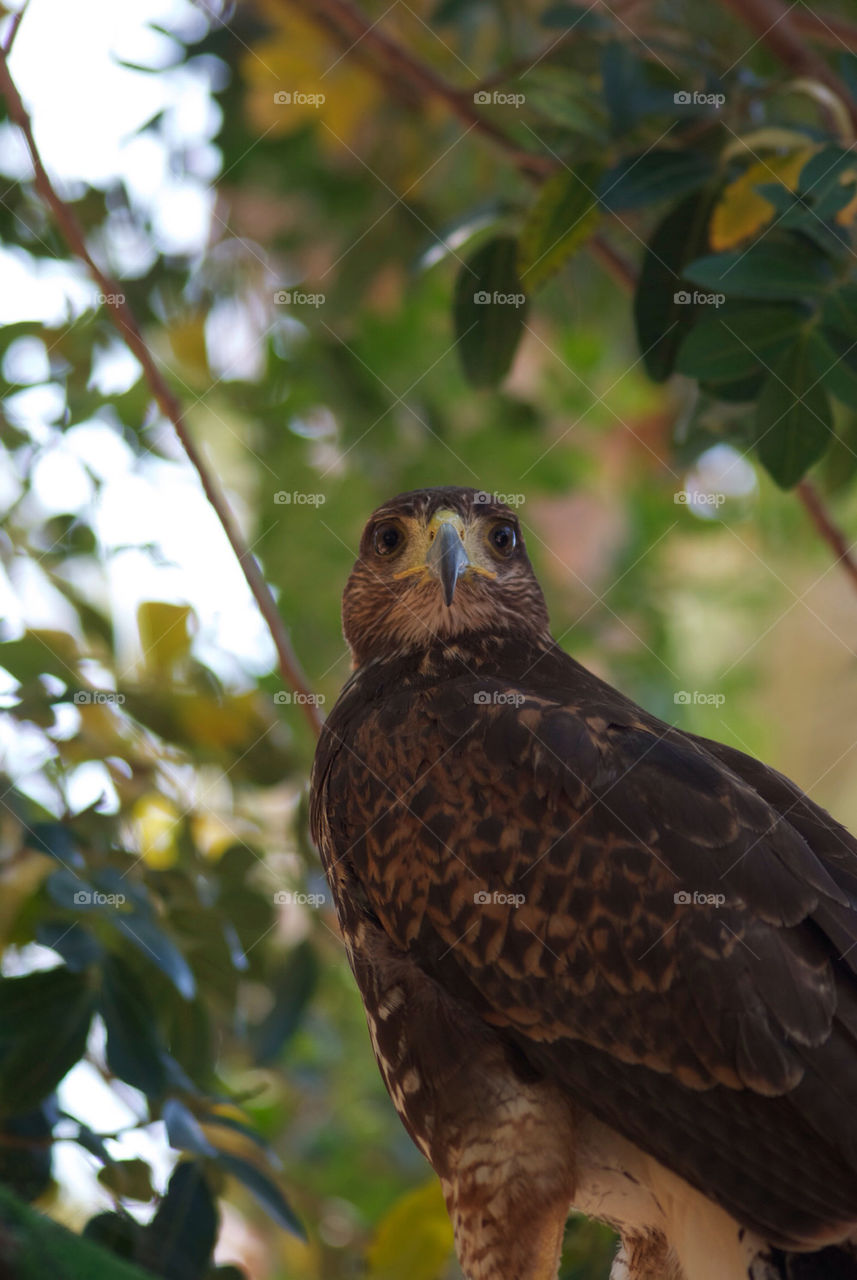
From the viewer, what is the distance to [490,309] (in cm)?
339

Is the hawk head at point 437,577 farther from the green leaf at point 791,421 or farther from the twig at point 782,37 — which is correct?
the twig at point 782,37

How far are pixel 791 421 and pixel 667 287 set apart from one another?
508 millimetres

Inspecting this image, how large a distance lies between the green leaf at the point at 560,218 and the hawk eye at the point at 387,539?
0.66 m

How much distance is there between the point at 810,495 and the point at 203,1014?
6.18ft

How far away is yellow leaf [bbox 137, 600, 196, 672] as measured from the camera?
336 cm

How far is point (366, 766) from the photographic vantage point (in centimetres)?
257

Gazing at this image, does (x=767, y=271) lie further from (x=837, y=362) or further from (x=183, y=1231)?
(x=183, y=1231)

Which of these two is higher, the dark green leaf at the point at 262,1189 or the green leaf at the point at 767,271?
the green leaf at the point at 767,271

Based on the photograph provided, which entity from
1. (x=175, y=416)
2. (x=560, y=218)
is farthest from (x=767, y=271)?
(x=175, y=416)

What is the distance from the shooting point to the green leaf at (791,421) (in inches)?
108

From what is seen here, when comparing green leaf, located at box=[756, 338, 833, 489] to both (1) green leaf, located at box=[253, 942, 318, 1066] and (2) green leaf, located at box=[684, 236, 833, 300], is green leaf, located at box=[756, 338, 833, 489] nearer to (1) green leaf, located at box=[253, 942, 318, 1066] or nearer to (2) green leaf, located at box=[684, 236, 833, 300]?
(2) green leaf, located at box=[684, 236, 833, 300]

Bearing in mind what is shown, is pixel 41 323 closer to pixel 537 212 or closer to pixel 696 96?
pixel 537 212

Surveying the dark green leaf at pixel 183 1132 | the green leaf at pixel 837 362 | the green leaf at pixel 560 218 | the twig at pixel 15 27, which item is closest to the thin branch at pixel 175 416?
the twig at pixel 15 27

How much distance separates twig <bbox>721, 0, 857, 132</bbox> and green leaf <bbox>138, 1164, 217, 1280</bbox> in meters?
2.89
